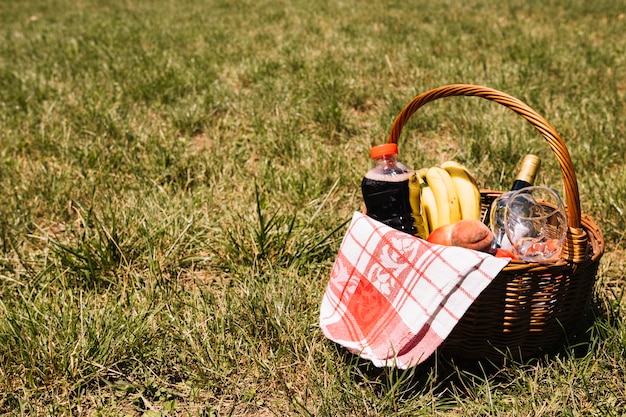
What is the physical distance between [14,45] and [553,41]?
642cm

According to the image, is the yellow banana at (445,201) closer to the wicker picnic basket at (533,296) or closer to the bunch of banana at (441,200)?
the bunch of banana at (441,200)

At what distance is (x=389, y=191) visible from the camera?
2.19 meters

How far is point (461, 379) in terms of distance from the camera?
6.58 ft

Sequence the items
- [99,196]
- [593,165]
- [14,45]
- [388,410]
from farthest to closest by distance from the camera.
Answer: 1. [14,45]
2. [593,165]
3. [99,196]
4. [388,410]

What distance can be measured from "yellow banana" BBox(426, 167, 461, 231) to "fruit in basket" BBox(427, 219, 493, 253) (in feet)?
0.63

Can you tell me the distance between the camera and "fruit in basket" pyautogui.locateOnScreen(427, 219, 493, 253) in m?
1.94

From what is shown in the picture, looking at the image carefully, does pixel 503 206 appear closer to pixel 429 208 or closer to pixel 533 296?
pixel 429 208

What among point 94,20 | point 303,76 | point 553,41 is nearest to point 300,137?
point 303,76

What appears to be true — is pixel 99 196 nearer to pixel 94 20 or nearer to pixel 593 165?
pixel 593 165

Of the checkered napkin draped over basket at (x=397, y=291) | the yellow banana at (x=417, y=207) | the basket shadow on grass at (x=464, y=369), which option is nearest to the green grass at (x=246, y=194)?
the basket shadow on grass at (x=464, y=369)

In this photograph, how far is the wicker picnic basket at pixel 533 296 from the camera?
1.80 m

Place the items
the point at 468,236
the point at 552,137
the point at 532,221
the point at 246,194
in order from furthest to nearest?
the point at 246,194 < the point at 532,221 < the point at 468,236 < the point at 552,137

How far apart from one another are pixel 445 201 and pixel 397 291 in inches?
19.6

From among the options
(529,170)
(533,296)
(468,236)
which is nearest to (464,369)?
(533,296)
